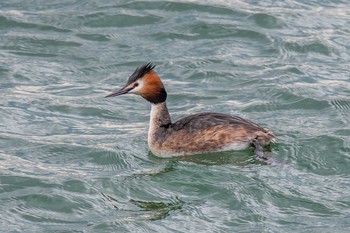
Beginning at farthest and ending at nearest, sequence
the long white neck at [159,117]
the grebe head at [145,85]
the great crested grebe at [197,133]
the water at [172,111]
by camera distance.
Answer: the long white neck at [159,117]
the grebe head at [145,85]
the great crested grebe at [197,133]
the water at [172,111]

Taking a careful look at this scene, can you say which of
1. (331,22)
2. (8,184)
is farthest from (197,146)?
(331,22)

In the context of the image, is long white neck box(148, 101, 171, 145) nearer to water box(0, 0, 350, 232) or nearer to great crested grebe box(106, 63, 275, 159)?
great crested grebe box(106, 63, 275, 159)

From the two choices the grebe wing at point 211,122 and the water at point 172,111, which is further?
the grebe wing at point 211,122

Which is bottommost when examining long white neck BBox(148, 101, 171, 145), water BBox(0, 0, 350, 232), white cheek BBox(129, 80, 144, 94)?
water BBox(0, 0, 350, 232)

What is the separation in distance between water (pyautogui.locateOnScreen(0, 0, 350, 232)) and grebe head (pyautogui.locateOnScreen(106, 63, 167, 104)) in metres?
0.60

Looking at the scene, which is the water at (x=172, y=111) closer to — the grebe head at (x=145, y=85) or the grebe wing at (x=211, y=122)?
the grebe wing at (x=211, y=122)

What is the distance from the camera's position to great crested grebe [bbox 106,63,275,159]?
453 inches

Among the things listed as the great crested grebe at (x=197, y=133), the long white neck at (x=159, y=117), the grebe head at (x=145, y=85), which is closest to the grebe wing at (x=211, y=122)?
the great crested grebe at (x=197, y=133)

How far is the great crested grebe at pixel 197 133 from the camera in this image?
11500mm

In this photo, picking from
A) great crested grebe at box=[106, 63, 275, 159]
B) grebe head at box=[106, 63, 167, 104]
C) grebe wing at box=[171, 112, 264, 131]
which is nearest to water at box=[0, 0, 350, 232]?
great crested grebe at box=[106, 63, 275, 159]

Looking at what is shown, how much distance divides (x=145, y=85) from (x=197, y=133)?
730 millimetres

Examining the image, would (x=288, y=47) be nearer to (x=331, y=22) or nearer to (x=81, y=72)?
(x=331, y=22)

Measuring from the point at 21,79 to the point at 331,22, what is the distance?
4.62 m

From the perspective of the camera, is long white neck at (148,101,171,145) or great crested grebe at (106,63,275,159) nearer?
great crested grebe at (106,63,275,159)
